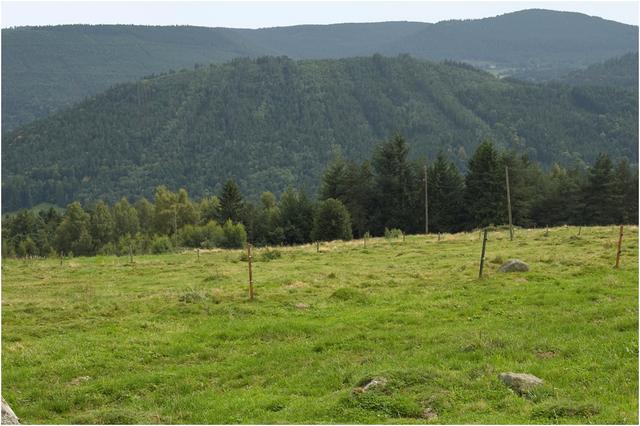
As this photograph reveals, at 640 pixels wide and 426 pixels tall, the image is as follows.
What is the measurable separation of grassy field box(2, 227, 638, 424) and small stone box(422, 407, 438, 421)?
107mm

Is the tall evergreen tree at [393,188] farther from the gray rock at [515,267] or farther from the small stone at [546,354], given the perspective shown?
the small stone at [546,354]

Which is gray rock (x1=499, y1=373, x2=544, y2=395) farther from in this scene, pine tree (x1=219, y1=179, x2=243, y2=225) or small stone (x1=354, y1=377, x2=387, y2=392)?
pine tree (x1=219, y1=179, x2=243, y2=225)

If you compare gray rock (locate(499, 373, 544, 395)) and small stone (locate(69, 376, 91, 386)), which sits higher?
gray rock (locate(499, 373, 544, 395))

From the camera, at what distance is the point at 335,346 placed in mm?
20125

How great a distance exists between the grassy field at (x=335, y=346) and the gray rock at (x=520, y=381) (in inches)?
9.8

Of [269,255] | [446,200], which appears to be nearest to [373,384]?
[269,255]

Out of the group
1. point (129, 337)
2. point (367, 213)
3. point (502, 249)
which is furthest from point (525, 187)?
point (129, 337)

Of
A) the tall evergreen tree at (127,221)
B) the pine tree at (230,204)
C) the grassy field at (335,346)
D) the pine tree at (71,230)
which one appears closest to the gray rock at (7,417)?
the grassy field at (335,346)

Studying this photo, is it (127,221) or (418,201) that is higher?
(418,201)

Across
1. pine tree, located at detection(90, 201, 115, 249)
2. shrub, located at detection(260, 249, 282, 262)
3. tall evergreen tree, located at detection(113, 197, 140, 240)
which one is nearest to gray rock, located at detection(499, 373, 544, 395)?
shrub, located at detection(260, 249, 282, 262)

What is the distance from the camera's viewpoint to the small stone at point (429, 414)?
43.5 feet

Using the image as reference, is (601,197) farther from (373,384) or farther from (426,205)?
(373,384)

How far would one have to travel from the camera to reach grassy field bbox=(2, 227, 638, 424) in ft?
46.6

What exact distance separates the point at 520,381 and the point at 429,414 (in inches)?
101
